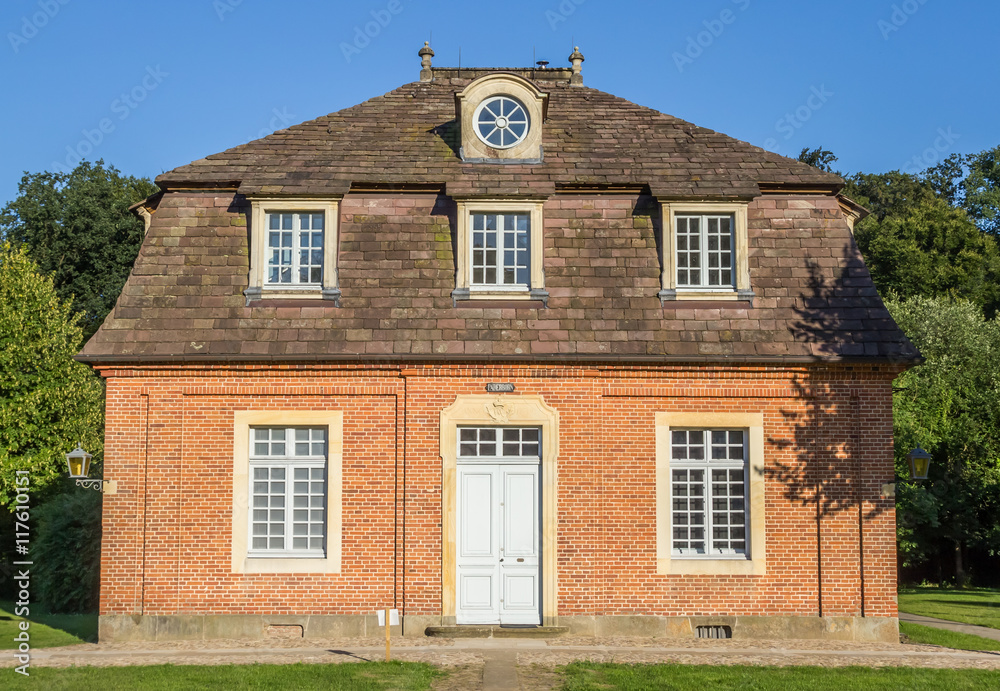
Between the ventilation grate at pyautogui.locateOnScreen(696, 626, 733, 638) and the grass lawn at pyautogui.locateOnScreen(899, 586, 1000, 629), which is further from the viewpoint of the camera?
the grass lawn at pyautogui.locateOnScreen(899, 586, 1000, 629)

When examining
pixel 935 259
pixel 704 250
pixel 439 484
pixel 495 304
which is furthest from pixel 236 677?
pixel 935 259

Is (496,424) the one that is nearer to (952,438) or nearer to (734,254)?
(734,254)

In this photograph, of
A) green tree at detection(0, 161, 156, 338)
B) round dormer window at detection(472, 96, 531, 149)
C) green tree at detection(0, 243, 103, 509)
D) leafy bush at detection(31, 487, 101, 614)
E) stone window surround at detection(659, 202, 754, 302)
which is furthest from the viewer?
green tree at detection(0, 161, 156, 338)

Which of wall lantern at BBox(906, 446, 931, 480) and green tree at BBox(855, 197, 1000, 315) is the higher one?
green tree at BBox(855, 197, 1000, 315)

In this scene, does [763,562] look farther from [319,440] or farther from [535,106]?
[535,106]

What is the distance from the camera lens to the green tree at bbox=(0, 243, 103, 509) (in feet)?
85.4

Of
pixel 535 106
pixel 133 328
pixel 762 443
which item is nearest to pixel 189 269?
pixel 133 328

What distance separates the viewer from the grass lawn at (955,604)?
18.0 m

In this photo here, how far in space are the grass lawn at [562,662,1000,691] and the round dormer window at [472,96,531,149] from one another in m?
8.93

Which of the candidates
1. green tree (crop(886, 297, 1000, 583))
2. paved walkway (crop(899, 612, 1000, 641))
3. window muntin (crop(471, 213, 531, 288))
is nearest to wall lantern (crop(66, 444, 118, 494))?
window muntin (crop(471, 213, 531, 288))

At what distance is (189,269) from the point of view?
1552cm

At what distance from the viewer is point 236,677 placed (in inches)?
451

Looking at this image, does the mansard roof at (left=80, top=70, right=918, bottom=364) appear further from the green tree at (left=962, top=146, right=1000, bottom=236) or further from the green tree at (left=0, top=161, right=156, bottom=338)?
the green tree at (left=962, top=146, right=1000, bottom=236)

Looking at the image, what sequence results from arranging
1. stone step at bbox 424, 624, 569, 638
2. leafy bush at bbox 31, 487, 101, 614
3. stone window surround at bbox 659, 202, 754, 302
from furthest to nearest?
leafy bush at bbox 31, 487, 101, 614
stone window surround at bbox 659, 202, 754, 302
stone step at bbox 424, 624, 569, 638
